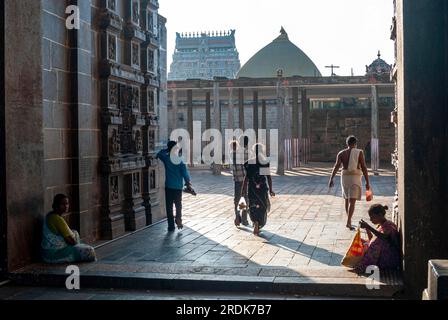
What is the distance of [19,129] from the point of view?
648 cm

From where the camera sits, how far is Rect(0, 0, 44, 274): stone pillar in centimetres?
632

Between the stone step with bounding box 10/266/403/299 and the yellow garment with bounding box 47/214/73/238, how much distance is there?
0.45 meters

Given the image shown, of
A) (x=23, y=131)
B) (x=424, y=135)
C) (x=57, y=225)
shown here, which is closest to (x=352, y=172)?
(x=424, y=135)

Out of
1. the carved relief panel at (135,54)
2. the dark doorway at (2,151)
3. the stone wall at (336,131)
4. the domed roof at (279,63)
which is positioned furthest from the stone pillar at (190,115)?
the dark doorway at (2,151)

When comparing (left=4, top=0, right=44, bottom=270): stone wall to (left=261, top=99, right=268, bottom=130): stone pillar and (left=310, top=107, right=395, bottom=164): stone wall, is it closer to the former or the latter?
(left=261, top=99, right=268, bottom=130): stone pillar

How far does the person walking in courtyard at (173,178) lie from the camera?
9.20 metres

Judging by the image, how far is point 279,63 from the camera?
3994cm

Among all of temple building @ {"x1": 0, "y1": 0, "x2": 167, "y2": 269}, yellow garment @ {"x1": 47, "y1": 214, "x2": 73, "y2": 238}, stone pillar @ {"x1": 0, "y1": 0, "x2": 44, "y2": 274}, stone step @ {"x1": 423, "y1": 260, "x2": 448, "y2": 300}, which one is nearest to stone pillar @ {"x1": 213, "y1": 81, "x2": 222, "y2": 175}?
temple building @ {"x1": 0, "y1": 0, "x2": 167, "y2": 269}

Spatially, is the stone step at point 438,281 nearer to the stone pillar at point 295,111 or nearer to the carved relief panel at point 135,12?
the carved relief panel at point 135,12

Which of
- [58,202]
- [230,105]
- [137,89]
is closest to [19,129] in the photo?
[58,202]

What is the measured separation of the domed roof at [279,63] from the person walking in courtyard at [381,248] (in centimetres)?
3304

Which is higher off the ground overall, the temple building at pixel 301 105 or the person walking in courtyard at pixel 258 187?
the temple building at pixel 301 105

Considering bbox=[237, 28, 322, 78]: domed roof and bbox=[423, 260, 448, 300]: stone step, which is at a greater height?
bbox=[237, 28, 322, 78]: domed roof
